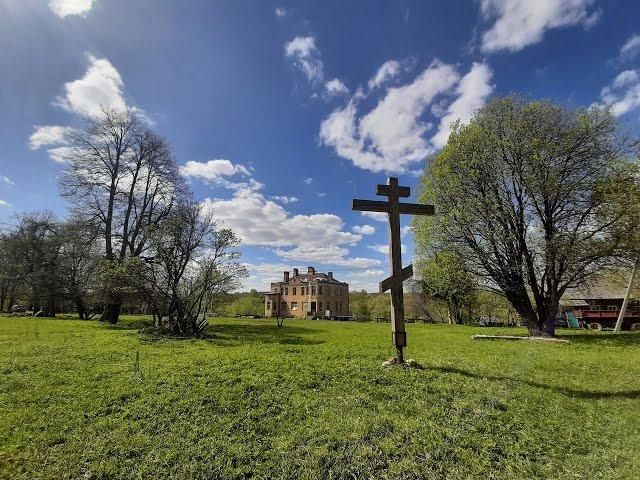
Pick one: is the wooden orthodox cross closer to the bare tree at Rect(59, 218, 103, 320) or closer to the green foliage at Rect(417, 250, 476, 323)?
the green foliage at Rect(417, 250, 476, 323)

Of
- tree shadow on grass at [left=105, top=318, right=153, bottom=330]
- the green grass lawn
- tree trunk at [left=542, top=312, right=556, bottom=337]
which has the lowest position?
the green grass lawn

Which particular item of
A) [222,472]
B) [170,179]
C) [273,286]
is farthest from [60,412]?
[273,286]

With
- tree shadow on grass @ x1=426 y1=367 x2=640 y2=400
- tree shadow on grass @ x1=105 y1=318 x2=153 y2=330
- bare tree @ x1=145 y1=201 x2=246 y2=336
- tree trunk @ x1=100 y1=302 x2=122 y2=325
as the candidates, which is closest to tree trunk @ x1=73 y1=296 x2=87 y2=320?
tree trunk @ x1=100 y1=302 x2=122 y2=325

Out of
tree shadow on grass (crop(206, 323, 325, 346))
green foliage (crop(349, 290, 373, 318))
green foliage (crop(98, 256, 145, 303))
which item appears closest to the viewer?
tree shadow on grass (crop(206, 323, 325, 346))

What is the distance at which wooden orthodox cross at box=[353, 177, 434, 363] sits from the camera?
319 inches

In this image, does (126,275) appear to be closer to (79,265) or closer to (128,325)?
(128,325)

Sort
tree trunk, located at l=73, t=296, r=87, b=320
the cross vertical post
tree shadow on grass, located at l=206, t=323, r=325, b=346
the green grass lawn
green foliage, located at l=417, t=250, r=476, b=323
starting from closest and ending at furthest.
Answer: the green grass lawn
the cross vertical post
tree shadow on grass, located at l=206, t=323, r=325, b=346
green foliage, located at l=417, t=250, r=476, b=323
tree trunk, located at l=73, t=296, r=87, b=320

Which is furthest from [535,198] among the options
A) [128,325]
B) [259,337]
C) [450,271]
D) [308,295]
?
[308,295]

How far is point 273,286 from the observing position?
242 ft

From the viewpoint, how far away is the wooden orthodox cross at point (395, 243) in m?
8.09

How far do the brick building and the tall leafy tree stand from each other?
47.4m

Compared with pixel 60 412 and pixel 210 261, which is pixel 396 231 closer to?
pixel 60 412

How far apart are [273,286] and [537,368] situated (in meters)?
A: 67.5

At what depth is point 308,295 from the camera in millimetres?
65812
